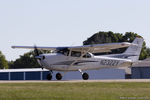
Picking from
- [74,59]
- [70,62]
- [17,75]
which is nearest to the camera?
[70,62]

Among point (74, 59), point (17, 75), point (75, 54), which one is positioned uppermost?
point (75, 54)

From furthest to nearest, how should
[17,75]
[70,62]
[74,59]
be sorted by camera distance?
[17,75] < [74,59] < [70,62]

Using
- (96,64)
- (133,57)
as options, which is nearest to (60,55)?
(96,64)

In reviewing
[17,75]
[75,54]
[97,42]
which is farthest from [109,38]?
[75,54]

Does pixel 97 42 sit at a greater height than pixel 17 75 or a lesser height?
greater

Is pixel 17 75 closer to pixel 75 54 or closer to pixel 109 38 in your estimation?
pixel 75 54

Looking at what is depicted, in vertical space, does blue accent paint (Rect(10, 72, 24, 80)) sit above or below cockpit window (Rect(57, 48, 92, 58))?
below

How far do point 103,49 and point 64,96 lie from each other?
820 inches

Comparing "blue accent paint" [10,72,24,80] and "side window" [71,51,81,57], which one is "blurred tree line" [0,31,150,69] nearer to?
"blue accent paint" [10,72,24,80]

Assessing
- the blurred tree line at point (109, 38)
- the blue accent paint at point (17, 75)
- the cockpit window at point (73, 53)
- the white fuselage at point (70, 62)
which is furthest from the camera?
the blurred tree line at point (109, 38)

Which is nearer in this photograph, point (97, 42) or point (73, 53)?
point (73, 53)

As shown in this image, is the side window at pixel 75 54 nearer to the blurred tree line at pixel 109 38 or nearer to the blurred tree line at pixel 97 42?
the blurred tree line at pixel 97 42

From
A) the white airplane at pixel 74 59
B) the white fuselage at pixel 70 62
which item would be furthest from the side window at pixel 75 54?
the white fuselage at pixel 70 62

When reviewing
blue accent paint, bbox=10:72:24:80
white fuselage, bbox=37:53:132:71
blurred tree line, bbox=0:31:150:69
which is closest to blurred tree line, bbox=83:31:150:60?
blurred tree line, bbox=0:31:150:69
